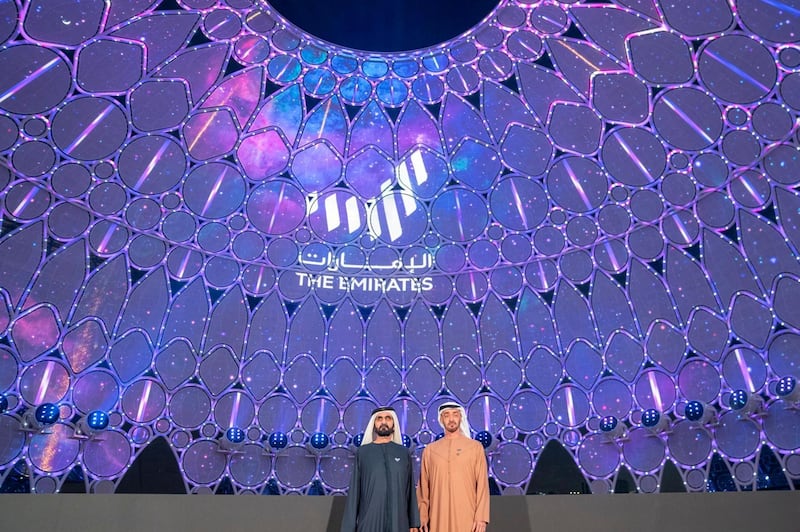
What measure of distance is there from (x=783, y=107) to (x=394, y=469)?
35.3ft

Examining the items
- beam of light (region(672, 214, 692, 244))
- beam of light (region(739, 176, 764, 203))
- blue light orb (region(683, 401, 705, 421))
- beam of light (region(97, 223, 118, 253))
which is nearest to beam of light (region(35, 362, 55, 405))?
beam of light (region(97, 223, 118, 253))

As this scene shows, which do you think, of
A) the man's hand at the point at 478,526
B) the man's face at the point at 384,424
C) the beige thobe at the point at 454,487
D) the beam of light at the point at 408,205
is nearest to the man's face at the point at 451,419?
the beige thobe at the point at 454,487

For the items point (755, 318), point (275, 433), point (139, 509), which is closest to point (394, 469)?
point (139, 509)

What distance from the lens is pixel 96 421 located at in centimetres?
1395

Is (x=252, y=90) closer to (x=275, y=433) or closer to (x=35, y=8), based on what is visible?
(x=35, y=8)

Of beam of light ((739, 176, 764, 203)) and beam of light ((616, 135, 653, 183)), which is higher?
beam of light ((616, 135, 653, 183))

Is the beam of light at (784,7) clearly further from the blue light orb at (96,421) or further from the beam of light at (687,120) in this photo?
the blue light orb at (96,421)

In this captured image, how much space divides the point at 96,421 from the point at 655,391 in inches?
518

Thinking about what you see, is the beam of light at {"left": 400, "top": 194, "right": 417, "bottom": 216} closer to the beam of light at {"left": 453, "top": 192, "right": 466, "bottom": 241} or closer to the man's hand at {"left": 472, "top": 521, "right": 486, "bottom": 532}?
the beam of light at {"left": 453, "top": 192, "right": 466, "bottom": 241}

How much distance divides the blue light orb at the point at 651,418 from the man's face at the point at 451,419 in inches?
337

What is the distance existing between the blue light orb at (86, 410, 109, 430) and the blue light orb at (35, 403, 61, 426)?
898 millimetres

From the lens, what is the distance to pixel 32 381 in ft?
46.5

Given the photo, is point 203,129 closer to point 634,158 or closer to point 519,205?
point 519,205

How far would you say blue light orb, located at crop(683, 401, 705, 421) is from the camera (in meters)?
13.5
